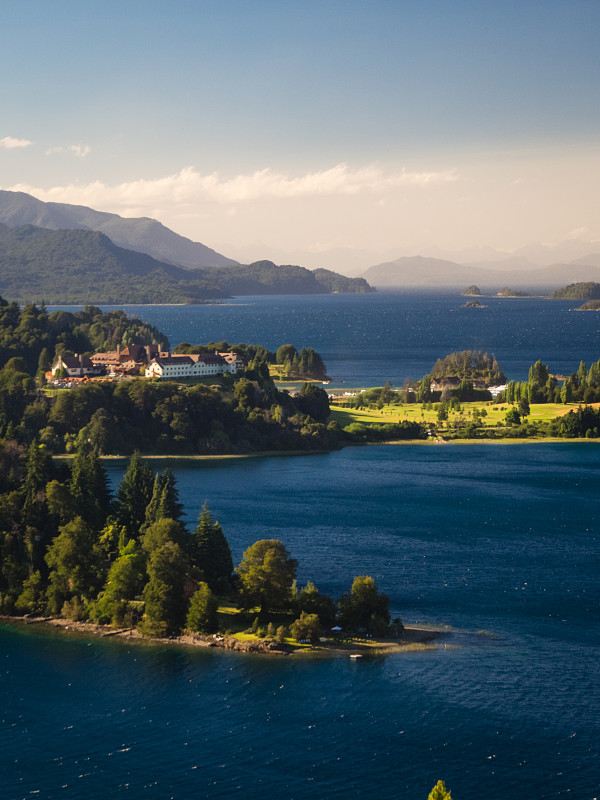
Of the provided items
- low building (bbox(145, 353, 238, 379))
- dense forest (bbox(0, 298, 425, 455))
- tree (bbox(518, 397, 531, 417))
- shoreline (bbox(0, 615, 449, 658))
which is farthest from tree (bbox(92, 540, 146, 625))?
tree (bbox(518, 397, 531, 417))

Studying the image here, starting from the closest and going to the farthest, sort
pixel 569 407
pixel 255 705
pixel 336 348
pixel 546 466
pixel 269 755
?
pixel 269 755 < pixel 255 705 < pixel 546 466 < pixel 569 407 < pixel 336 348

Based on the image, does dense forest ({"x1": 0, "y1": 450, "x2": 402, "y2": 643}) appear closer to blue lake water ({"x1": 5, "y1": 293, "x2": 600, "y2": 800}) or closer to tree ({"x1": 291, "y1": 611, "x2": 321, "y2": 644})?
tree ({"x1": 291, "y1": 611, "x2": 321, "y2": 644})

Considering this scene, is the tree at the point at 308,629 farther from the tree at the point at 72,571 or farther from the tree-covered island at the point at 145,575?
the tree at the point at 72,571

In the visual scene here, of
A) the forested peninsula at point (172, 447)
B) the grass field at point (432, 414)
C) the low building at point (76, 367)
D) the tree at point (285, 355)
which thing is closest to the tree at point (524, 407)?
the forested peninsula at point (172, 447)

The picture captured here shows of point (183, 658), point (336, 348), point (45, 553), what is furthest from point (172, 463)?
point (336, 348)

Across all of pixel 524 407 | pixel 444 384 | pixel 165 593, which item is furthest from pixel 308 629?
pixel 444 384

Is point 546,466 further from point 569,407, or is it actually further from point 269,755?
point 269,755
